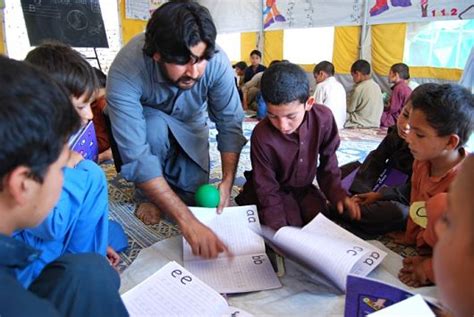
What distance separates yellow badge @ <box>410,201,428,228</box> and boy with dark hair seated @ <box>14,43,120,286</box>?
829 mm

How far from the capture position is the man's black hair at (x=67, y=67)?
3.02 ft

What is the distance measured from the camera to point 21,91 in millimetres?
434

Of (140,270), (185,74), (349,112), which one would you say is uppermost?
(185,74)

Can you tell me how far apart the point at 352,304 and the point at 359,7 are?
450 centimetres

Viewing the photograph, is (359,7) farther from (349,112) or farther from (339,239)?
(339,239)

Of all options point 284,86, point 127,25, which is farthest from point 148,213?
point 127,25

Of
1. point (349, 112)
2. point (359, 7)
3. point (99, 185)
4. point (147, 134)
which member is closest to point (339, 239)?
point (99, 185)

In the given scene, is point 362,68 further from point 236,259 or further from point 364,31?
point 236,259

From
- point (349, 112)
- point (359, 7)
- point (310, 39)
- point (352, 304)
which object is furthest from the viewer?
point (310, 39)

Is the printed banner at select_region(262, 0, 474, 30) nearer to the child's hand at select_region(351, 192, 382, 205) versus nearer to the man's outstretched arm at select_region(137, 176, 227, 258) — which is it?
the child's hand at select_region(351, 192, 382, 205)

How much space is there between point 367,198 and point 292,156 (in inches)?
13.1

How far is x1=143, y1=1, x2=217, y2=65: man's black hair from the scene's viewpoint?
100 centimetres

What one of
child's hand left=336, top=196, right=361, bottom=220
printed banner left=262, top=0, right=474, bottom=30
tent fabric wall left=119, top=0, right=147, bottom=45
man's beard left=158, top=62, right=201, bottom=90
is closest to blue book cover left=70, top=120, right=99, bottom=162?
man's beard left=158, top=62, right=201, bottom=90

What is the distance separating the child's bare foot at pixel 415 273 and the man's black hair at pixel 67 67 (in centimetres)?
93
